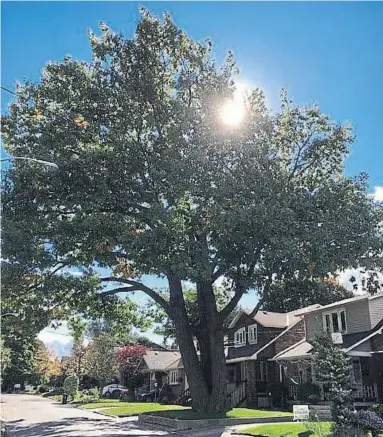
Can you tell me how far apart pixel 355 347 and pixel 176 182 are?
45.0 feet

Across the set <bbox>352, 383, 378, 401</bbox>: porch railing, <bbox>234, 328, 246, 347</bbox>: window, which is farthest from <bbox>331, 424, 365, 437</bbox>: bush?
<bbox>234, 328, 246, 347</bbox>: window

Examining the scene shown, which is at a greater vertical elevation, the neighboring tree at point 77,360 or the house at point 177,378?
the neighboring tree at point 77,360

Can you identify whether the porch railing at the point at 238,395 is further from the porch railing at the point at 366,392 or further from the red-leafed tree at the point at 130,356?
the red-leafed tree at the point at 130,356

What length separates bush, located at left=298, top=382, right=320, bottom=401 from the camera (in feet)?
90.4

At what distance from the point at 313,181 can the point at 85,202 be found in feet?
34.8

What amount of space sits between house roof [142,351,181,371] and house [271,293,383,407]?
65.8ft

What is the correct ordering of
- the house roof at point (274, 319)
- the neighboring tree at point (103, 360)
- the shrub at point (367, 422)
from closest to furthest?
1. the shrub at point (367, 422)
2. the house roof at point (274, 319)
3. the neighboring tree at point (103, 360)

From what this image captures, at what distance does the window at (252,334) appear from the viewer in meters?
36.9

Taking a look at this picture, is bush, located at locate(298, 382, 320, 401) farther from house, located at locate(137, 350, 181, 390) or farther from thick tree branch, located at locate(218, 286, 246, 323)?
house, located at locate(137, 350, 181, 390)

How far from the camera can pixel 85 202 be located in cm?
1989

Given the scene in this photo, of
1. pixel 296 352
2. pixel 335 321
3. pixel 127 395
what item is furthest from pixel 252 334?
pixel 127 395

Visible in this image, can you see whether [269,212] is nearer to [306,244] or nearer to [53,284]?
[306,244]

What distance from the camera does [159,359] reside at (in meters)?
52.8

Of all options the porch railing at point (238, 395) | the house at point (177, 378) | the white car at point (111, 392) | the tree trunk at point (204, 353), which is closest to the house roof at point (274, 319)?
the porch railing at point (238, 395)
